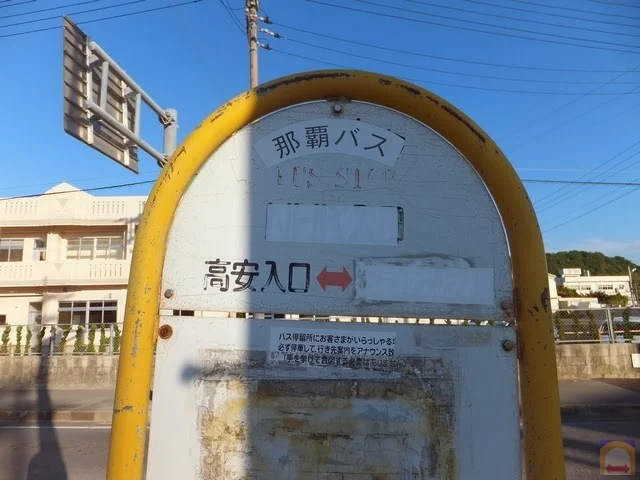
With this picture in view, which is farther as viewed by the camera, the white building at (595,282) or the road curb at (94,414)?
the white building at (595,282)

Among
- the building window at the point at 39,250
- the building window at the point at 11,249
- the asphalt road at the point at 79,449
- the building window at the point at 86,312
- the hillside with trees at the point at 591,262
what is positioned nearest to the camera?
the asphalt road at the point at 79,449

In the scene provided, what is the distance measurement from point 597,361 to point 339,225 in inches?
543

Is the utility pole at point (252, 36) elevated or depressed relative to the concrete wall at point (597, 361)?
elevated

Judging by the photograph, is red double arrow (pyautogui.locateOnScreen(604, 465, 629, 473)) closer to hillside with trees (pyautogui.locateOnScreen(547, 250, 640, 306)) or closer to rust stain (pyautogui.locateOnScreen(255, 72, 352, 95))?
rust stain (pyautogui.locateOnScreen(255, 72, 352, 95))

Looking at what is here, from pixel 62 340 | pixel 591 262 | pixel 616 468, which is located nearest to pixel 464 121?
pixel 616 468

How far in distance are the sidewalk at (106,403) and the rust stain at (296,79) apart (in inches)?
385

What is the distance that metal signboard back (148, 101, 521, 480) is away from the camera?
4.26 feet

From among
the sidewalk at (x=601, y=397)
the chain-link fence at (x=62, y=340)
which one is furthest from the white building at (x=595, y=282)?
the chain-link fence at (x=62, y=340)

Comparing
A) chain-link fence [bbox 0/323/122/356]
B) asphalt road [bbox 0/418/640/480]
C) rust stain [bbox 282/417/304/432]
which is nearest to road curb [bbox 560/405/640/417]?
asphalt road [bbox 0/418/640/480]

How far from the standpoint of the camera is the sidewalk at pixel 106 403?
373 inches

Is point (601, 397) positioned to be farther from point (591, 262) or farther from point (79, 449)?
point (591, 262)

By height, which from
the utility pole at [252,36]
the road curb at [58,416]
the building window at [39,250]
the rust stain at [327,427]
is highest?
the utility pole at [252,36]

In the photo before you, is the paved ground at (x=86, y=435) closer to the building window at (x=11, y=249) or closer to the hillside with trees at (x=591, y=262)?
the building window at (x=11, y=249)

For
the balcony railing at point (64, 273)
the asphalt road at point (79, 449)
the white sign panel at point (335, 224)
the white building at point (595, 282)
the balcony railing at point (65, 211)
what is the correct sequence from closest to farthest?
the white sign panel at point (335, 224) < the asphalt road at point (79, 449) < the balcony railing at point (64, 273) < the balcony railing at point (65, 211) < the white building at point (595, 282)
